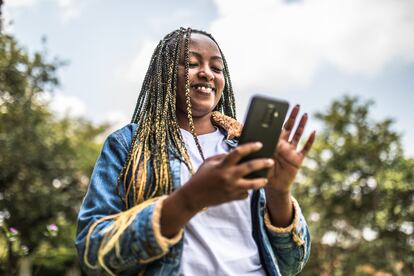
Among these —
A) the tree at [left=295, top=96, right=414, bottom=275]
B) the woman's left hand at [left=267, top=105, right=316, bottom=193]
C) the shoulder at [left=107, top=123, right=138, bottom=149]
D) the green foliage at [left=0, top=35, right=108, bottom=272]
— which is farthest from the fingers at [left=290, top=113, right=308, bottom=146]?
the tree at [left=295, top=96, right=414, bottom=275]

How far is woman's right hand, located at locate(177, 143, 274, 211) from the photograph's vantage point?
4.07 ft

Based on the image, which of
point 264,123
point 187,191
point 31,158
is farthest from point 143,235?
point 31,158

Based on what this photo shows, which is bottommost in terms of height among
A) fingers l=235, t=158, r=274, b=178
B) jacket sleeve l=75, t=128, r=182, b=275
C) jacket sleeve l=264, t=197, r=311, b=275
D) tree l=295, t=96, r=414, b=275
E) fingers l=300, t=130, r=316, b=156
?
tree l=295, t=96, r=414, b=275

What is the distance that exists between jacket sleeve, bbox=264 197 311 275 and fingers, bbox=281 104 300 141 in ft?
0.97

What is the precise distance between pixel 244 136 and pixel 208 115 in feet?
2.47

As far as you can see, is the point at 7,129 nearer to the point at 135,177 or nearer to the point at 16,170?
the point at 16,170

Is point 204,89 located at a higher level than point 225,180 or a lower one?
higher

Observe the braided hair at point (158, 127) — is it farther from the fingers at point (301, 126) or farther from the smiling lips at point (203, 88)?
the fingers at point (301, 126)

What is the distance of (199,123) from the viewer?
81.9 inches

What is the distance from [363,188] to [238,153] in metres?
19.8

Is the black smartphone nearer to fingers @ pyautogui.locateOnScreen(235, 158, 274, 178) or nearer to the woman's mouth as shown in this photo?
fingers @ pyautogui.locateOnScreen(235, 158, 274, 178)

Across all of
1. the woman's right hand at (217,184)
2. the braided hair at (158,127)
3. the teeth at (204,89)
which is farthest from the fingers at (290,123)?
the teeth at (204,89)

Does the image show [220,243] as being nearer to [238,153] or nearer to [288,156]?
[288,156]

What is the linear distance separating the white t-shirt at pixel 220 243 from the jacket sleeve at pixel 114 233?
8.7 inches
